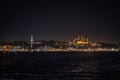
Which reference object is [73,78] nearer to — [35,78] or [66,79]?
[66,79]

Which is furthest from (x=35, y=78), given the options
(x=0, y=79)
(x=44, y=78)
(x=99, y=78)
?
(x=99, y=78)

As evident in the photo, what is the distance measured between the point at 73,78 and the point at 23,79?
6622 millimetres

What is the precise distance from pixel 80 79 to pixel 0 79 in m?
10.1

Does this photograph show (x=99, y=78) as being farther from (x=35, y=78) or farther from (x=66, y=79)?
(x=35, y=78)

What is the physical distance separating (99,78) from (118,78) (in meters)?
2.79

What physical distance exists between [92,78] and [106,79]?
2.13m

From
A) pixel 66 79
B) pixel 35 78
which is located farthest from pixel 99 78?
pixel 35 78

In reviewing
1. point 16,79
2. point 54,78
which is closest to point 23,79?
point 16,79

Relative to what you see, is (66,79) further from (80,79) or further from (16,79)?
(16,79)

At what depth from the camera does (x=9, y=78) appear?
170ft

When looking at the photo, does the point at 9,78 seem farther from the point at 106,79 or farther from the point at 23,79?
the point at 106,79

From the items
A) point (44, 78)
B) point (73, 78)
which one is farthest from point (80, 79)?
point (44, 78)

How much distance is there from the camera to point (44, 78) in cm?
5262

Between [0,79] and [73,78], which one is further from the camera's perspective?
[73,78]
